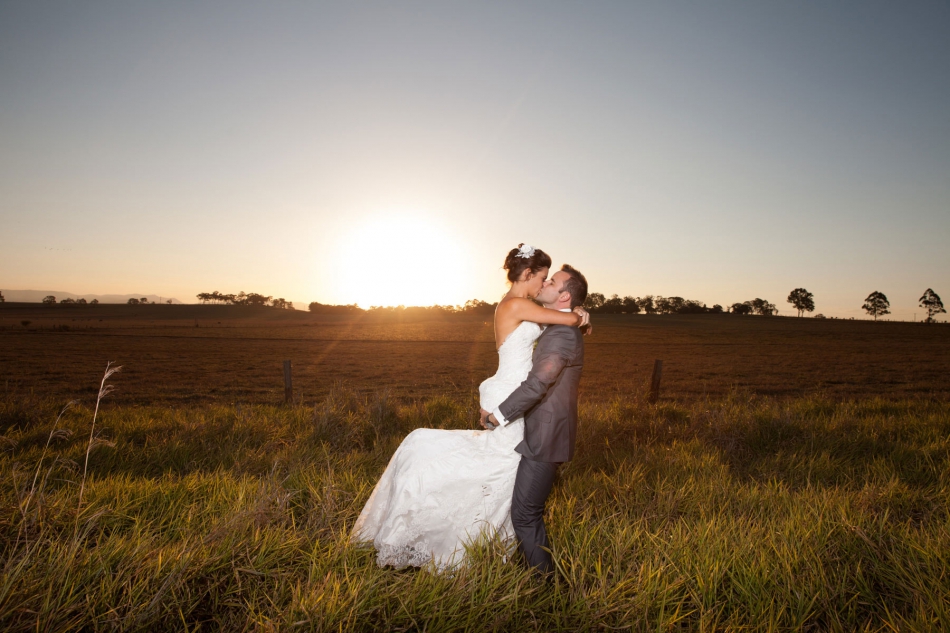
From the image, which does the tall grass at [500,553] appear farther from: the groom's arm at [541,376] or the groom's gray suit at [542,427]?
the groom's arm at [541,376]

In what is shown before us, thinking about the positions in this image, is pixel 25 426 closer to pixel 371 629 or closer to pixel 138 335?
pixel 371 629

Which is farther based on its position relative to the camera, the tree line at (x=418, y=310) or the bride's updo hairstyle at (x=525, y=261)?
the tree line at (x=418, y=310)

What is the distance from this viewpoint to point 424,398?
17641 millimetres

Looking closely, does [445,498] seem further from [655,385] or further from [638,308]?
[638,308]

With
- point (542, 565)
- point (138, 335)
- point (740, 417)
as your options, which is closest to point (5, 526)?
point (542, 565)

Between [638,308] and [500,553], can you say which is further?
[638,308]

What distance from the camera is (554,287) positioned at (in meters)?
3.68

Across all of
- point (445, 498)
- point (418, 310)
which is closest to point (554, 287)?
point (445, 498)

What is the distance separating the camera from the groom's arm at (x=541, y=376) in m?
3.28

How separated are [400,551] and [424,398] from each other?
14.3 meters

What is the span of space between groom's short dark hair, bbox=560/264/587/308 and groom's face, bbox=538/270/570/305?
27mm

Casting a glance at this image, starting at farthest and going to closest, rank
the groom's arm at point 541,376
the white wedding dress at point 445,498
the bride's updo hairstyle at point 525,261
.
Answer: the bride's updo hairstyle at point 525,261, the white wedding dress at point 445,498, the groom's arm at point 541,376

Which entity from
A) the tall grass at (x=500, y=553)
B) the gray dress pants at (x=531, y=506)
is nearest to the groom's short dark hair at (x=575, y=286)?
the gray dress pants at (x=531, y=506)

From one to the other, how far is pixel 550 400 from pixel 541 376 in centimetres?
24
